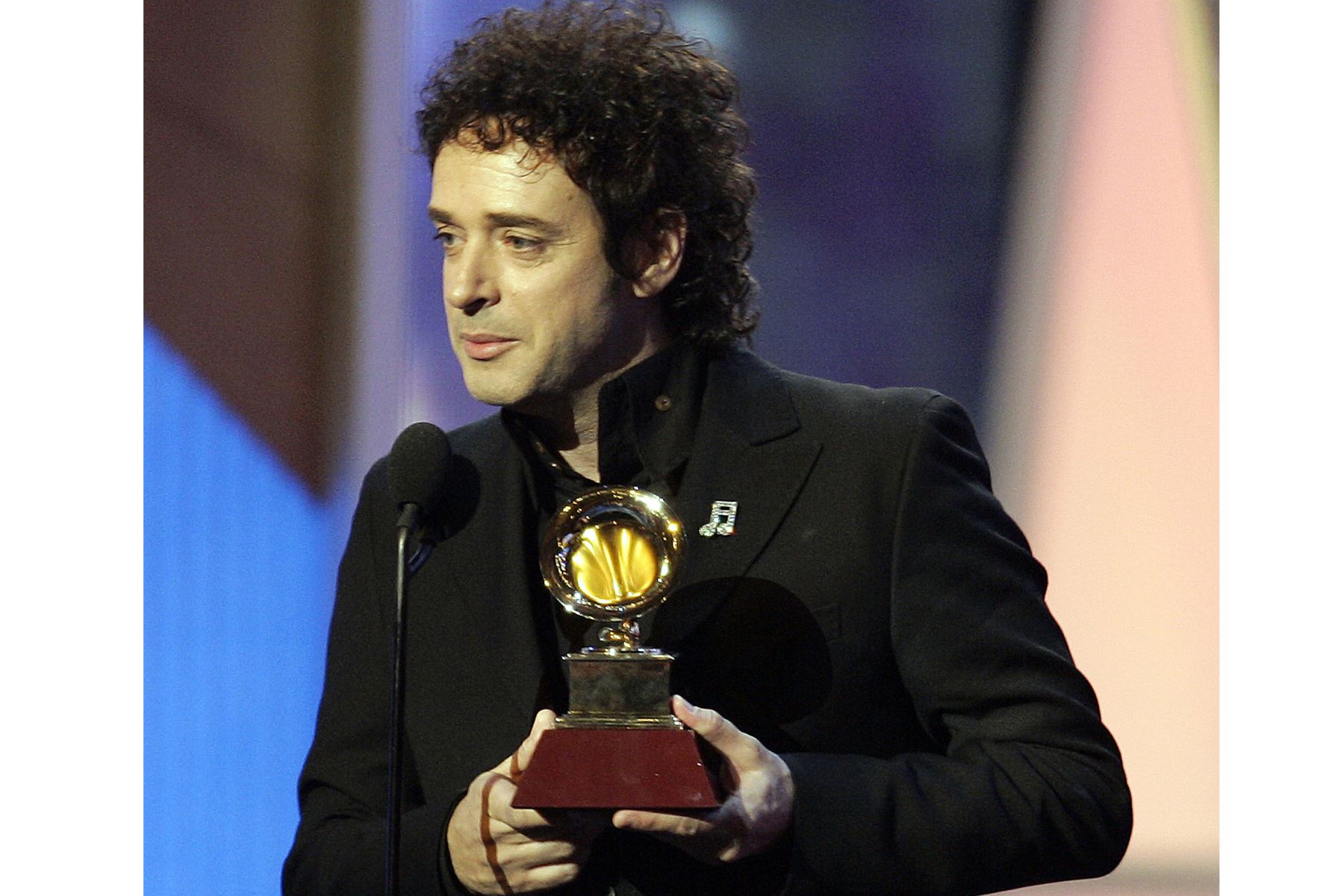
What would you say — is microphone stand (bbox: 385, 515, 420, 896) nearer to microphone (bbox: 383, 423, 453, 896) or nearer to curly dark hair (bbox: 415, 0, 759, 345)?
microphone (bbox: 383, 423, 453, 896)

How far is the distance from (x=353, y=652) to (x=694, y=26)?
119cm

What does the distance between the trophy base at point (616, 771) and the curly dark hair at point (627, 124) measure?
79 centimetres

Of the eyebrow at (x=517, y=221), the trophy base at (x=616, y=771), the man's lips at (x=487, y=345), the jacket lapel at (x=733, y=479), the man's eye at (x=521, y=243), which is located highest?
the eyebrow at (x=517, y=221)

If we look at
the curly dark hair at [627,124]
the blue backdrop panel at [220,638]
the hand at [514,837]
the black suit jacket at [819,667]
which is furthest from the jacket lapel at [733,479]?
the blue backdrop panel at [220,638]

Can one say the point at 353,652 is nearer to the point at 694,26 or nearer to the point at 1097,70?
the point at 694,26

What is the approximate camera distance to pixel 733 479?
227 cm

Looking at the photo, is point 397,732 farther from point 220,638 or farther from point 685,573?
point 220,638

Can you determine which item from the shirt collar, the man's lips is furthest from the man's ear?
the man's lips

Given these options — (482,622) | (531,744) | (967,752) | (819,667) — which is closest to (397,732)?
(531,744)

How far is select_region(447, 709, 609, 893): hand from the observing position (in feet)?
5.98

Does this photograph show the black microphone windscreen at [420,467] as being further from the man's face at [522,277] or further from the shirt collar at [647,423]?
the shirt collar at [647,423]

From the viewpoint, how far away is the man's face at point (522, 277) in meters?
2.26
